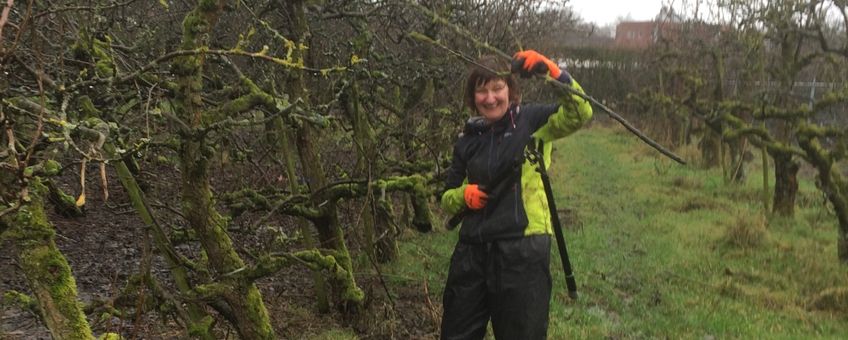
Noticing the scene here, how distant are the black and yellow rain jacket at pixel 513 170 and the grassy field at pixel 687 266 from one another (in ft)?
6.12

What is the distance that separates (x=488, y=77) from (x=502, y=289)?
993mm

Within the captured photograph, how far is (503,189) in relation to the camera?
10.2 ft

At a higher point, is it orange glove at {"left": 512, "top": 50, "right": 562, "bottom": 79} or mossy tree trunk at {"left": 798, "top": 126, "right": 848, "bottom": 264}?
orange glove at {"left": 512, "top": 50, "right": 562, "bottom": 79}

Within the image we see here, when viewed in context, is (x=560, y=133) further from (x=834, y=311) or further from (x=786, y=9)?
(x=786, y=9)

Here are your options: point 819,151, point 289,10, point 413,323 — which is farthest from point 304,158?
point 819,151

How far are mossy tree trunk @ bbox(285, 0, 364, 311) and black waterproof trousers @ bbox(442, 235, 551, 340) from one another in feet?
2.75

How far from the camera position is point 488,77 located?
3.16 m

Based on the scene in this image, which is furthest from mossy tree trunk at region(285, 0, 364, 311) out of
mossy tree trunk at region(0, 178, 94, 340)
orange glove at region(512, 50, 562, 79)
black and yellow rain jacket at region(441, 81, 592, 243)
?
mossy tree trunk at region(0, 178, 94, 340)

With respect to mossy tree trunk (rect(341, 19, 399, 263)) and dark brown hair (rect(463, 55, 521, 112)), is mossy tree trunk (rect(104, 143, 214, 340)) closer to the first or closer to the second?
mossy tree trunk (rect(341, 19, 399, 263))

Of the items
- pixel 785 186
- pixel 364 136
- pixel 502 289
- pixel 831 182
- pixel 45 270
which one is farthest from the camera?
pixel 785 186

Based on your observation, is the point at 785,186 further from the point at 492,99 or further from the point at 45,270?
the point at 45,270

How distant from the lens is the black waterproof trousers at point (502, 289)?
10.0 feet

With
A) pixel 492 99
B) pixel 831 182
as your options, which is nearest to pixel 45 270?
pixel 492 99

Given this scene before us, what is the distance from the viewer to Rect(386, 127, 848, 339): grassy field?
5.05m
